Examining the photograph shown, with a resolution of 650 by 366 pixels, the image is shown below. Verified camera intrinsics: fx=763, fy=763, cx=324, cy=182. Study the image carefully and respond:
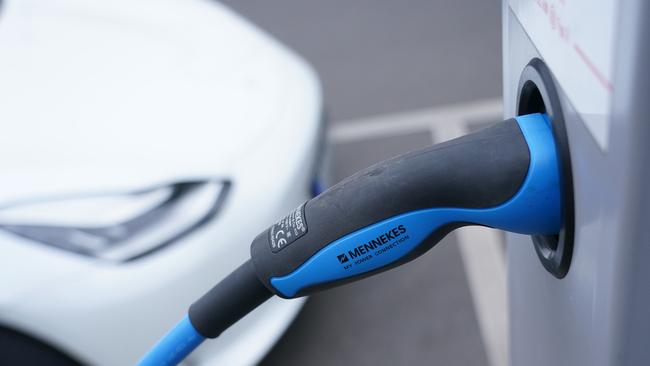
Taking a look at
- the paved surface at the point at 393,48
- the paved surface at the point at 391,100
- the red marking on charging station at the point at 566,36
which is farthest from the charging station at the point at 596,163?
the paved surface at the point at 393,48

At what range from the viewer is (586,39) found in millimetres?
478

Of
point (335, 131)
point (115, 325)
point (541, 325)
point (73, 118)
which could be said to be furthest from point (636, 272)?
point (335, 131)

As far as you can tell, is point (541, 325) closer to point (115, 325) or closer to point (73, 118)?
point (115, 325)

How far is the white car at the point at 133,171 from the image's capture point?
1871 mm

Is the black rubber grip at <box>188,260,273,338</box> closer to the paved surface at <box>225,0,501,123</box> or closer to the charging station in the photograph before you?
the charging station

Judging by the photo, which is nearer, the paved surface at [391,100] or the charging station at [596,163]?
the charging station at [596,163]

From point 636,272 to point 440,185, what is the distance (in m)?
0.18

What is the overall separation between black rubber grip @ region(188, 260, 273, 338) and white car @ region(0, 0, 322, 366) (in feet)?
3.85

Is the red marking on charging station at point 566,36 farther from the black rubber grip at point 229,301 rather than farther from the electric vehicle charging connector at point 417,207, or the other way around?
the black rubber grip at point 229,301

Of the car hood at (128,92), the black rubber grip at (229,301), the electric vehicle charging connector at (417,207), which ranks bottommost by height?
the car hood at (128,92)

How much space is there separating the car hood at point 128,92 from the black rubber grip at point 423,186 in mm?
1451

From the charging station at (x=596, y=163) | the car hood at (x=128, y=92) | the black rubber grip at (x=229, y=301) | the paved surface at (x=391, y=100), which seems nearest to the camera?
the charging station at (x=596, y=163)

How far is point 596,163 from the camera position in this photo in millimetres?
489

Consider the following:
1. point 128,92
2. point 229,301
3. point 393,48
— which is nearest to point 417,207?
point 229,301
